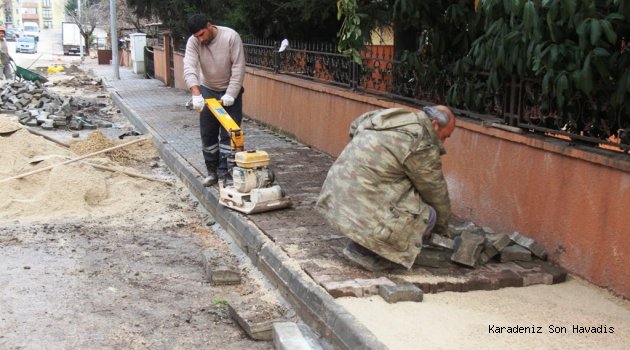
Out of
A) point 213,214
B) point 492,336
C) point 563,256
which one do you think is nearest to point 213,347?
point 492,336

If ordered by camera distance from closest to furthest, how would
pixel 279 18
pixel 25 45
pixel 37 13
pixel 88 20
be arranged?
pixel 279 18 < pixel 25 45 < pixel 88 20 < pixel 37 13

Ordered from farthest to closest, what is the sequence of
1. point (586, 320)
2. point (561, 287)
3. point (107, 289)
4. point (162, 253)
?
point (162, 253) → point (107, 289) → point (561, 287) → point (586, 320)

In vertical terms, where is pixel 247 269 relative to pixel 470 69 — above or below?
below

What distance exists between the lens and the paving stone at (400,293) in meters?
4.24

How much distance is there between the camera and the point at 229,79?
7.43 metres

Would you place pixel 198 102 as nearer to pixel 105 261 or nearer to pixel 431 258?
pixel 105 261

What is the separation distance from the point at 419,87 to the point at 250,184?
7.54 ft

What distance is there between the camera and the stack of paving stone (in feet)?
15.8

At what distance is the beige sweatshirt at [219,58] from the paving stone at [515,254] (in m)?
3.59

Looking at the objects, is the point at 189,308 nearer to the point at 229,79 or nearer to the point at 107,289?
the point at 107,289

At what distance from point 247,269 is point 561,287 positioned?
2565mm

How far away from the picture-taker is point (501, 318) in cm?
411

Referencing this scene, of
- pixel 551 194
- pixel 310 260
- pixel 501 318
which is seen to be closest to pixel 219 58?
pixel 310 260

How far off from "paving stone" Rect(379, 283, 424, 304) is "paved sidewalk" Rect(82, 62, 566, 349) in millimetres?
113
